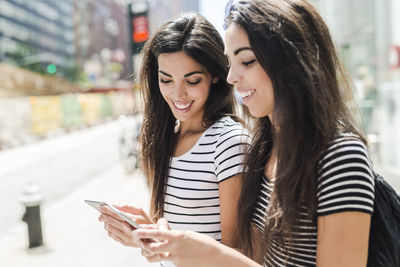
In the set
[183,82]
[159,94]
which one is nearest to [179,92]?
[183,82]

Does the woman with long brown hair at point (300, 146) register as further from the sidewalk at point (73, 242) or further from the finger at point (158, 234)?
the sidewalk at point (73, 242)

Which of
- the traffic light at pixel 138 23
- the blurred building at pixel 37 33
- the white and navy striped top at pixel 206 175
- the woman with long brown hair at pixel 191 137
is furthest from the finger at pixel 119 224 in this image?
the blurred building at pixel 37 33

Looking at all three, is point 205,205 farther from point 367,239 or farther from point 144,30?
point 144,30

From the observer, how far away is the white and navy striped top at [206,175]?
145cm

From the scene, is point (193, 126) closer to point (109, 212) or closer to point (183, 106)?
point (183, 106)

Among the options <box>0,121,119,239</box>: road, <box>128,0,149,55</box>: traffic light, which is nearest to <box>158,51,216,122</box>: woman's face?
<box>0,121,119,239</box>: road

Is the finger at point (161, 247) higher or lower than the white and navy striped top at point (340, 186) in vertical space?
lower

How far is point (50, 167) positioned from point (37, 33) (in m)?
81.1

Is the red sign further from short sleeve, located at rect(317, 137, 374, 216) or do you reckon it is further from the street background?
short sleeve, located at rect(317, 137, 374, 216)

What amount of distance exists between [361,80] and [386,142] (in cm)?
162

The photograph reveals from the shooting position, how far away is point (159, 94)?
6.30 feet

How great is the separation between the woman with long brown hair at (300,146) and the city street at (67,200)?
251 centimetres

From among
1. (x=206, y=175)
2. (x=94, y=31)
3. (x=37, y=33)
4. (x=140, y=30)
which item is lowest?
(x=206, y=175)

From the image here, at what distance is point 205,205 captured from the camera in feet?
4.96
